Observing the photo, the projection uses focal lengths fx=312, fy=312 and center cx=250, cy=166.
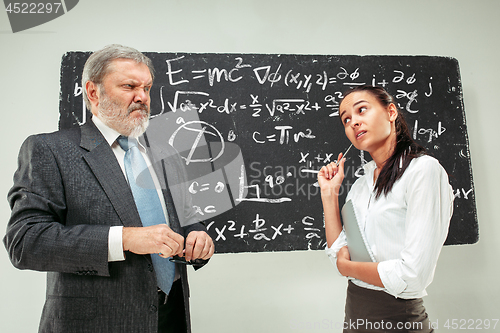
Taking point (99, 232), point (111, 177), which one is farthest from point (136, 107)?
point (99, 232)

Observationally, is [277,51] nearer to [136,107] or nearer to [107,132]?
[136,107]

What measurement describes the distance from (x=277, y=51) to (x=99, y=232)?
146cm

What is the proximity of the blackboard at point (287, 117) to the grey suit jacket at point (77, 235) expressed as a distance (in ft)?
2.06

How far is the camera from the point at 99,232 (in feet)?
3.06

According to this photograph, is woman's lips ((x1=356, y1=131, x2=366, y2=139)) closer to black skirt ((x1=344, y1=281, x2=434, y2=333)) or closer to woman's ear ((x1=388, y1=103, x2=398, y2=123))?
woman's ear ((x1=388, y1=103, x2=398, y2=123))

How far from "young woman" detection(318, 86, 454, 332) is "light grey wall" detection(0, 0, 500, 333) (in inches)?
28.6

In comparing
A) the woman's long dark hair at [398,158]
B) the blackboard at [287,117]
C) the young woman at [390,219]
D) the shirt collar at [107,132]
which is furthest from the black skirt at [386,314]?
the shirt collar at [107,132]

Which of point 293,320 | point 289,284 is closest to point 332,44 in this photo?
point 289,284

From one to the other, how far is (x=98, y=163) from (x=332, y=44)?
1543mm

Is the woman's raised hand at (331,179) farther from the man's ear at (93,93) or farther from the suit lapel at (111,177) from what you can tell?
the man's ear at (93,93)

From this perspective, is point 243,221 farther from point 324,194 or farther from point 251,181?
point 324,194

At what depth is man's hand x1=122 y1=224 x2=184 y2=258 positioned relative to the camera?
3.10 ft

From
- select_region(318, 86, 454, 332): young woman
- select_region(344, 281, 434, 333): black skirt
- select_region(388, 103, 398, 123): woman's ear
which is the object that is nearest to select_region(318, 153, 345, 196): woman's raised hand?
select_region(318, 86, 454, 332): young woman

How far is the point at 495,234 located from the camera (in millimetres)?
1901
